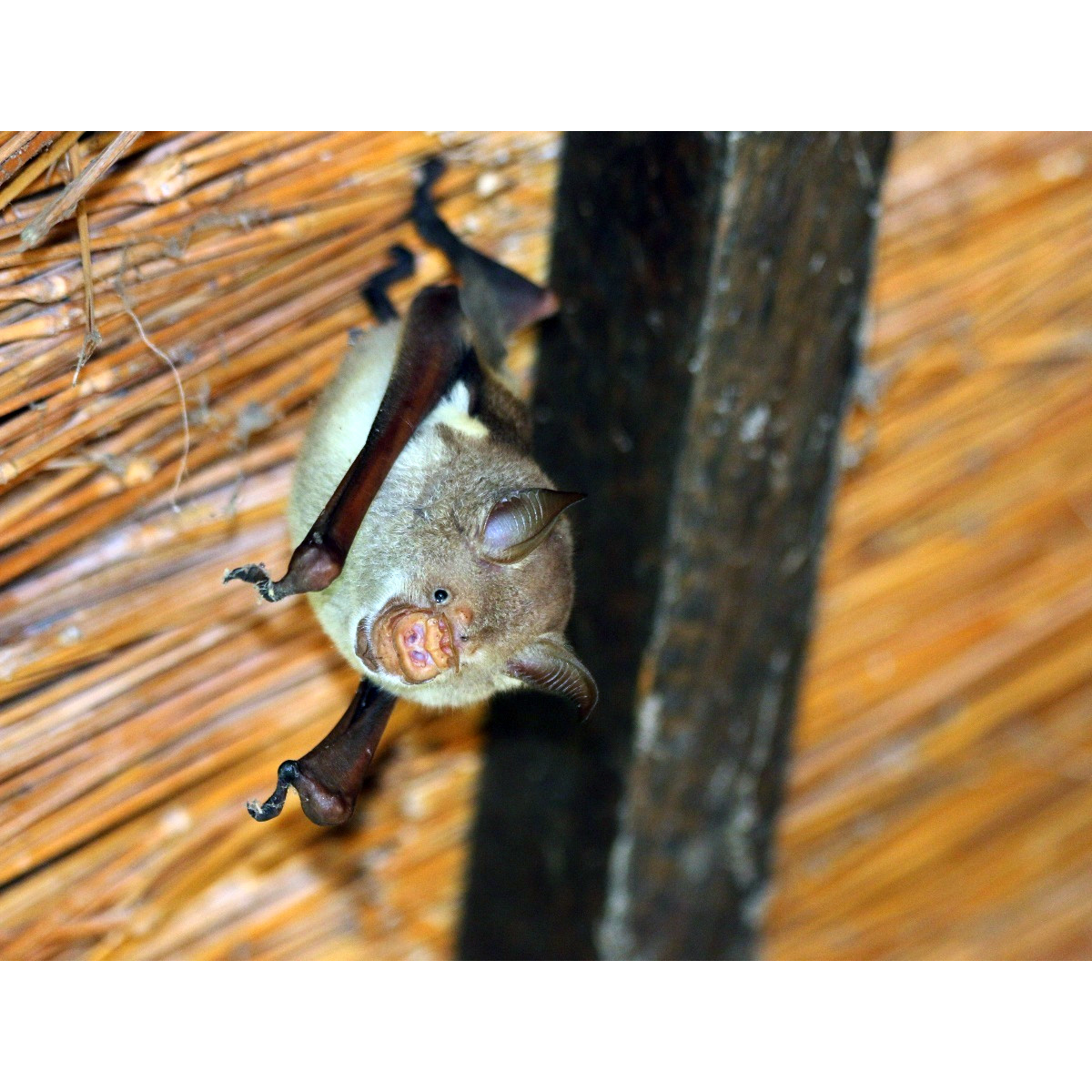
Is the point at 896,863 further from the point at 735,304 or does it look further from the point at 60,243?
the point at 60,243

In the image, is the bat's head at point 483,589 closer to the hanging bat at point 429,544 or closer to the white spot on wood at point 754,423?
the hanging bat at point 429,544

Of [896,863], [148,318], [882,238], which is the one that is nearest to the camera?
[148,318]

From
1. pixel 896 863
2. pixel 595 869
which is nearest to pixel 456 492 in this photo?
pixel 595 869

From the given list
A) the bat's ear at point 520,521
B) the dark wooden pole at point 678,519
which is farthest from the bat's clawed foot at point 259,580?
the dark wooden pole at point 678,519

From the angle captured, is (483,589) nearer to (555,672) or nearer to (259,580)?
(555,672)

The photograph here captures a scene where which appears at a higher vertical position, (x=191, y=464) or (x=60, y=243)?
(x=60, y=243)
